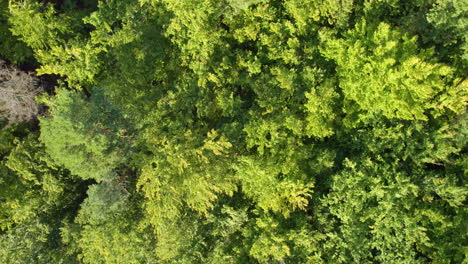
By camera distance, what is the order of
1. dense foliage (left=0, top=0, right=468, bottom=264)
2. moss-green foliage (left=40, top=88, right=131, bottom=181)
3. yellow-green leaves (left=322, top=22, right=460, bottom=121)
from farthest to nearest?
moss-green foliage (left=40, top=88, right=131, bottom=181) → dense foliage (left=0, top=0, right=468, bottom=264) → yellow-green leaves (left=322, top=22, right=460, bottom=121)

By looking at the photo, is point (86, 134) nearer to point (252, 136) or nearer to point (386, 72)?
point (252, 136)

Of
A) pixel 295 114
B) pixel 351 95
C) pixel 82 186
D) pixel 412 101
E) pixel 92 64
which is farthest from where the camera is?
pixel 82 186

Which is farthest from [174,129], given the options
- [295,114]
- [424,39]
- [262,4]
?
[424,39]

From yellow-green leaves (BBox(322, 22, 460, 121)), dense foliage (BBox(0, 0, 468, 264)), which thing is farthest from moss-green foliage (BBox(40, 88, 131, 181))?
yellow-green leaves (BBox(322, 22, 460, 121))

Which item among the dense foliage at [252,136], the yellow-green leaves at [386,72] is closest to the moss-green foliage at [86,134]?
the dense foliage at [252,136]

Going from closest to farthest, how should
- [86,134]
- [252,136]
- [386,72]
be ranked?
[386,72] → [252,136] → [86,134]

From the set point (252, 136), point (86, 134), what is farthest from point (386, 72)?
point (86, 134)

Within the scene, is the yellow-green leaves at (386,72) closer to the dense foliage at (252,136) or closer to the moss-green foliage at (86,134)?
the dense foliage at (252,136)

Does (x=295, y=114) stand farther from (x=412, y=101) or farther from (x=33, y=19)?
(x=33, y=19)

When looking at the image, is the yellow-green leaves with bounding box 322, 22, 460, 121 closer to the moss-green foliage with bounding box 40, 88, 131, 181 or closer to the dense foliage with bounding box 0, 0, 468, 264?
the dense foliage with bounding box 0, 0, 468, 264
